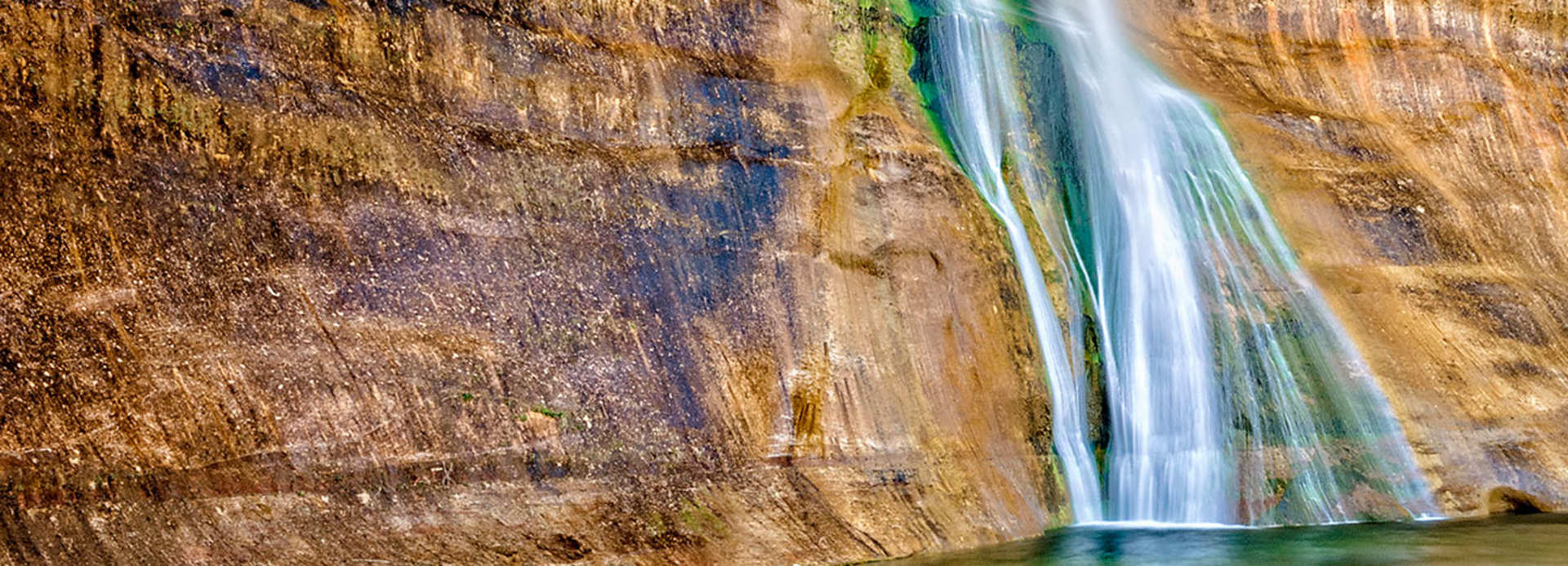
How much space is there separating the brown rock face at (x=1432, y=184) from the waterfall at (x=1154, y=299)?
0.61 meters

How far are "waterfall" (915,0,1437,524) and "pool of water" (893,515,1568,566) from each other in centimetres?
66

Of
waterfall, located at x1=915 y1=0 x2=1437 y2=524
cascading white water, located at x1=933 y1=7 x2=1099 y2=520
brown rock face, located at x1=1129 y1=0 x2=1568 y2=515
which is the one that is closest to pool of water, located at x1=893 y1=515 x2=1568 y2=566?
waterfall, located at x1=915 y1=0 x2=1437 y2=524

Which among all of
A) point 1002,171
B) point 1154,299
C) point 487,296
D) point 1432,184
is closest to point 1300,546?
point 1154,299

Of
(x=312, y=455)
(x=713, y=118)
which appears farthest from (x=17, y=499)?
(x=713, y=118)

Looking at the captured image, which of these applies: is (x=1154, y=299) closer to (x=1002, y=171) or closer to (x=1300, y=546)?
(x=1002, y=171)

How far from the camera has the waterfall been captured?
50.3ft

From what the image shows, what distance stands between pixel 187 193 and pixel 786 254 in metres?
5.88

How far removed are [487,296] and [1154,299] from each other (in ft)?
25.5

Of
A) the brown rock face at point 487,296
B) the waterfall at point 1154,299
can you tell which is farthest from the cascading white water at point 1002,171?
the brown rock face at point 487,296

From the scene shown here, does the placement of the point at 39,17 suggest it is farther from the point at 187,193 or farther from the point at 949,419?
the point at 949,419

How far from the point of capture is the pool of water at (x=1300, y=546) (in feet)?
40.6

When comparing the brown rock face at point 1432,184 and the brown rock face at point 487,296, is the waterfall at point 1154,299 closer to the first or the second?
the brown rock face at point 1432,184

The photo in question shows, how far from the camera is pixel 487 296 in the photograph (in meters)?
12.6

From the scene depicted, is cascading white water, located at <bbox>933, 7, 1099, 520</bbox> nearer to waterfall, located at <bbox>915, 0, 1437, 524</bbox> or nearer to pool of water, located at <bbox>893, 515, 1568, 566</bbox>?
waterfall, located at <bbox>915, 0, 1437, 524</bbox>
